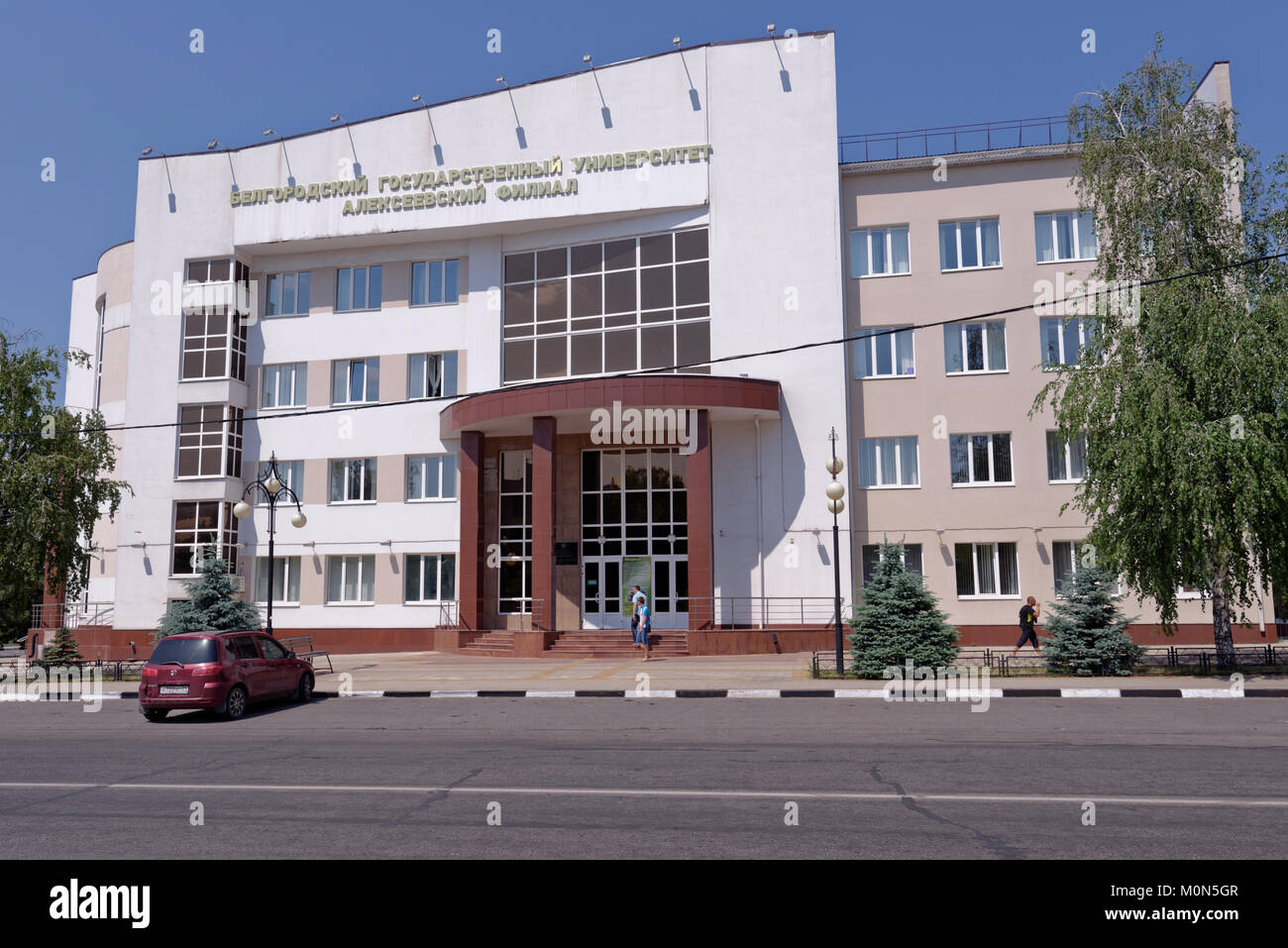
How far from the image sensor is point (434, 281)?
114 ft

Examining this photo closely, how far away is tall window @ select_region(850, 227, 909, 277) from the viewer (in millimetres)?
31141

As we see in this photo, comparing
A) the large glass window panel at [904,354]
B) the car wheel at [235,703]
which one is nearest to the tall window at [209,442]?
the car wheel at [235,703]

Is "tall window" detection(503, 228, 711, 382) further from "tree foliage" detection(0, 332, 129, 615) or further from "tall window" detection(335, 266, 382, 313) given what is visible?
"tree foliage" detection(0, 332, 129, 615)

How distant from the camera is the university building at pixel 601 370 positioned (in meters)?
29.4

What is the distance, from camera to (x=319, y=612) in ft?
111

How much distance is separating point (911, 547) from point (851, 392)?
5453 millimetres

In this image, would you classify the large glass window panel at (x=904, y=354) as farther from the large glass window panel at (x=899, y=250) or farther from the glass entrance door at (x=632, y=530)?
the glass entrance door at (x=632, y=530)

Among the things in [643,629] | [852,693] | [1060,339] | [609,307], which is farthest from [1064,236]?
[852,693]

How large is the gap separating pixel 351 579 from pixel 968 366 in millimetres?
22974

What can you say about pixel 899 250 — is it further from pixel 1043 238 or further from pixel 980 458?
pixel 980 458

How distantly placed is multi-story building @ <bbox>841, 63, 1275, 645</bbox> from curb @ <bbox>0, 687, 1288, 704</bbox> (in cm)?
1178

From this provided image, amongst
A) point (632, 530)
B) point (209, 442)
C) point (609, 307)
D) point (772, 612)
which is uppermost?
point (609, 307)

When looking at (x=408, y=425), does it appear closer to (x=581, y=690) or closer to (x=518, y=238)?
(x=518, y=238)
